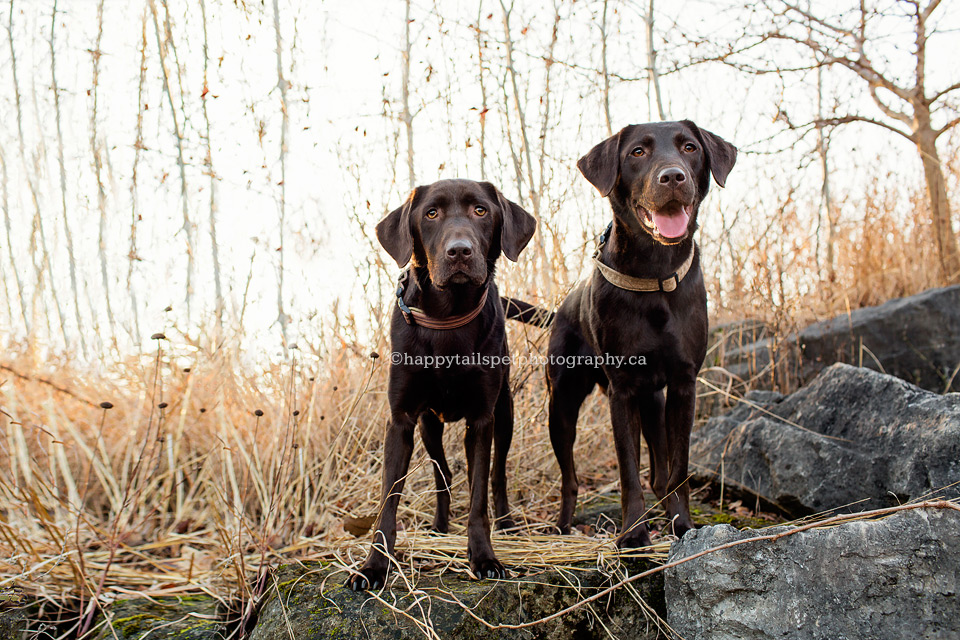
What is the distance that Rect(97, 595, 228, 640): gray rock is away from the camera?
2553 mm

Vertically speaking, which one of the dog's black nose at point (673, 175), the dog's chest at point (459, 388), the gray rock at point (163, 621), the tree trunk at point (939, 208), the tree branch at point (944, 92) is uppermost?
the tree branch at point (944, 92)

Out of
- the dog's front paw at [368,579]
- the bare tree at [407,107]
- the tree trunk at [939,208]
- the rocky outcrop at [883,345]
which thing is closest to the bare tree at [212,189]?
the bare tree at [407,107]

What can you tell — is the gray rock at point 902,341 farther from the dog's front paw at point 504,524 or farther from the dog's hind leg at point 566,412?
the dog's front paw at point 504,524

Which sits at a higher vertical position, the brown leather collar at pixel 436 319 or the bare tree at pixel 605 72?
the bare tree at pixel 605 72

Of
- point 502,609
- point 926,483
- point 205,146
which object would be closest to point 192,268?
point 205,146

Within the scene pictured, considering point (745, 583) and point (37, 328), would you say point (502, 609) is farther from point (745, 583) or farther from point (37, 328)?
point (37, 328)

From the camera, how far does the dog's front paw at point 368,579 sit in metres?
2.31

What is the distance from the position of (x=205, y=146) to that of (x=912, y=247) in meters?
6.81

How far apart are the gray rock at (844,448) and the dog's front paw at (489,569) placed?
36.3 inches

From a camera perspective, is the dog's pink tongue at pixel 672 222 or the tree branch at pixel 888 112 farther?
the tree branch at pixel 888 112

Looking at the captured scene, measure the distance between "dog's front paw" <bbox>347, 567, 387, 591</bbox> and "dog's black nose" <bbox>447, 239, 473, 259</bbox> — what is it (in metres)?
1.16

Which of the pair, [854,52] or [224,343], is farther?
[854,52]

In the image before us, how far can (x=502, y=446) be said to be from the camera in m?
3.02

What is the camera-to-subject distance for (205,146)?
4688 millimetres
